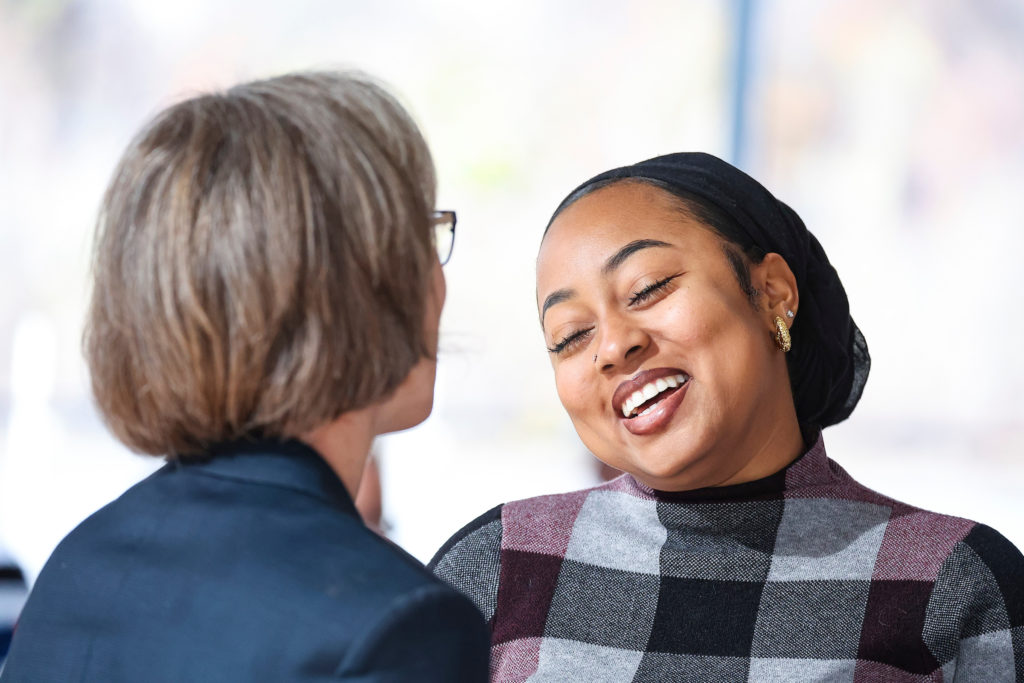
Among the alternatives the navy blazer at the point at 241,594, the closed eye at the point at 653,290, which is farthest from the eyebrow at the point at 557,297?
the navy blazer at the point at 241,594

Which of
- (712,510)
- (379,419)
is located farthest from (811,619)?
(379,419)

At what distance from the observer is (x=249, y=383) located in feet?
3.38

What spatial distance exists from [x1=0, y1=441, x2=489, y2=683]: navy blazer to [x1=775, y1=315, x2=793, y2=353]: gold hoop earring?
2.70 ft

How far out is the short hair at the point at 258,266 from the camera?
3.30 ft

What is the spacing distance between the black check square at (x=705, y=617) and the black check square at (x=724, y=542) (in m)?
0.02

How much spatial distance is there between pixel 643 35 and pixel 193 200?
4742 millimetres

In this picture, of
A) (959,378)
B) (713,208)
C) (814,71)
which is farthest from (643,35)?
(713,208)

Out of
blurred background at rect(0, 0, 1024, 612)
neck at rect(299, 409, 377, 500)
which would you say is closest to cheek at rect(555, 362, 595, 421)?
neck at rect(299, 409, 377, 500)

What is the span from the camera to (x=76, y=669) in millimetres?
1004

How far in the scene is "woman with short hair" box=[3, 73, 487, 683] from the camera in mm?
953

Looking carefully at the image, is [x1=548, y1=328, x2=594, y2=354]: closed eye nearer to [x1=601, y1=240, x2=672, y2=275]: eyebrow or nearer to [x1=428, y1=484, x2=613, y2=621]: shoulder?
[x1=601, y1=240, x2=672, y2=275]: eyebrow

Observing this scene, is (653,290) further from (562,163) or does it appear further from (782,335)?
(562,163)

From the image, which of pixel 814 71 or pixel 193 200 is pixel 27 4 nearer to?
pixel 814 71

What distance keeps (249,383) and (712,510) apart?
0.88 m
